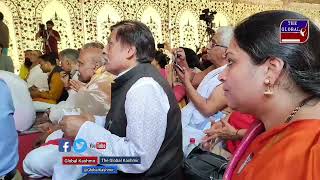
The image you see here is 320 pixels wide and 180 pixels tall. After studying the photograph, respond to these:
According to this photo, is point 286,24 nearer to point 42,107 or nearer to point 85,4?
point 42,107

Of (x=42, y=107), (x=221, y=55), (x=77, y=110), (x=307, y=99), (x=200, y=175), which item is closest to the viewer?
(x=307, y=99)

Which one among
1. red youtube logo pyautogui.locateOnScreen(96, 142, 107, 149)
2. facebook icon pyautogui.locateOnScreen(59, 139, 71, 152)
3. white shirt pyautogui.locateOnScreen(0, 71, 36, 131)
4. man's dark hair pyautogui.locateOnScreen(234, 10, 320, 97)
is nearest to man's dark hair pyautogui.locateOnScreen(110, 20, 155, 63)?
red youtube logo pyautogui.locateOnScreen(96, 142, 107, 149)

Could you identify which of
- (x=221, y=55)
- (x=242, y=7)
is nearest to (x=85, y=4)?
(x=242, y=7)

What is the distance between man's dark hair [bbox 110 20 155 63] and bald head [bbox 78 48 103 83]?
1.13 m

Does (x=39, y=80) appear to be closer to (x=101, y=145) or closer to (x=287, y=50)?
(x=101, y=145)

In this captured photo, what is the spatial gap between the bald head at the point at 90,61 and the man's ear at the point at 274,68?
2330mm

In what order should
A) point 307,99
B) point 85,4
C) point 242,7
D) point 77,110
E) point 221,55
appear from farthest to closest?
point 242,7 < point 85,4 < point 221,55 < point 77,110 < point 307,99

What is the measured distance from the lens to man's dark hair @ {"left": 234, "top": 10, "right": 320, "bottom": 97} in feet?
3.29

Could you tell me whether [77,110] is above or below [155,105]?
below

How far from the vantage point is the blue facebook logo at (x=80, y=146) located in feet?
6.36

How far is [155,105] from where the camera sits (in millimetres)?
1889

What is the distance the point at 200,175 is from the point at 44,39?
8119mm

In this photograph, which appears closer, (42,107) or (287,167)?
(287,167)

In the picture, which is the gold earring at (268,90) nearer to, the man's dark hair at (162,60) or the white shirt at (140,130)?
the white shirt at (140,130)
